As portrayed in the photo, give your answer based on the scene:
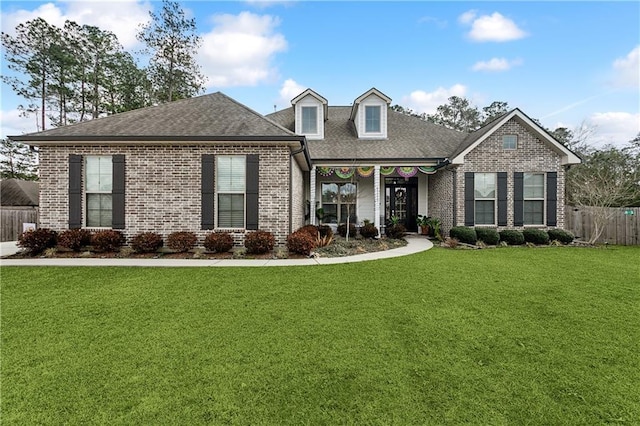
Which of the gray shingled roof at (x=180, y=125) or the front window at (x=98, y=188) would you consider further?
the front window at (x=98, y=188)

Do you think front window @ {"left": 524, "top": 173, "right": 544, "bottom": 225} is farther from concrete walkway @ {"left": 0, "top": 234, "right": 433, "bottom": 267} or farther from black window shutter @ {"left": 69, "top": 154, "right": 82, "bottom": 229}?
black window shutter @ {"left": 69, "top": 154, "right": 82, "bottom": 229}

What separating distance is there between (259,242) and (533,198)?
34.7ft

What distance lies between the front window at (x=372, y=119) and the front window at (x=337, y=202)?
290 centimetres

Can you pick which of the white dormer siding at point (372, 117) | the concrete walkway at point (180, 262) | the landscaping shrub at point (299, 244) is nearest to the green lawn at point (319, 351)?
the concrete walkway at point (180, 262)

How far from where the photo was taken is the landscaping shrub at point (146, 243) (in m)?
8.02

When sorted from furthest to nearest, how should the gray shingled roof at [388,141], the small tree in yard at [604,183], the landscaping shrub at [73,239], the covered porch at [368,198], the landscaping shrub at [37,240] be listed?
1. the covered porch at [368,198]
2. the gray shingled roof at [388,141]
3. the small tree in yard at [604,183]
4. the landscaping shrub at [73,239]
5. the landscaping shrub at [37,240]

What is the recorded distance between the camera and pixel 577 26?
9992 millimetres

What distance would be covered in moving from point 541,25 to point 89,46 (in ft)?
84.9

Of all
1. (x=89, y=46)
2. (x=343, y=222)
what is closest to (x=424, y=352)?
(x=343, y=222)

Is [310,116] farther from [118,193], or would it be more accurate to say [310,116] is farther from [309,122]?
[118,193]

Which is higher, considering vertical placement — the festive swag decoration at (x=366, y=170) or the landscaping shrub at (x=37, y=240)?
the festive swag decoration at (x=366, y=170)

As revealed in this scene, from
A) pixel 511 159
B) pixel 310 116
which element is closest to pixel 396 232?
pixel 511 159

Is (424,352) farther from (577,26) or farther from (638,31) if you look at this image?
(577,26)

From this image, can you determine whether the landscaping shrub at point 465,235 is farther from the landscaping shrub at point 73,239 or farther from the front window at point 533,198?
the landscaping shrub at point 73,239
